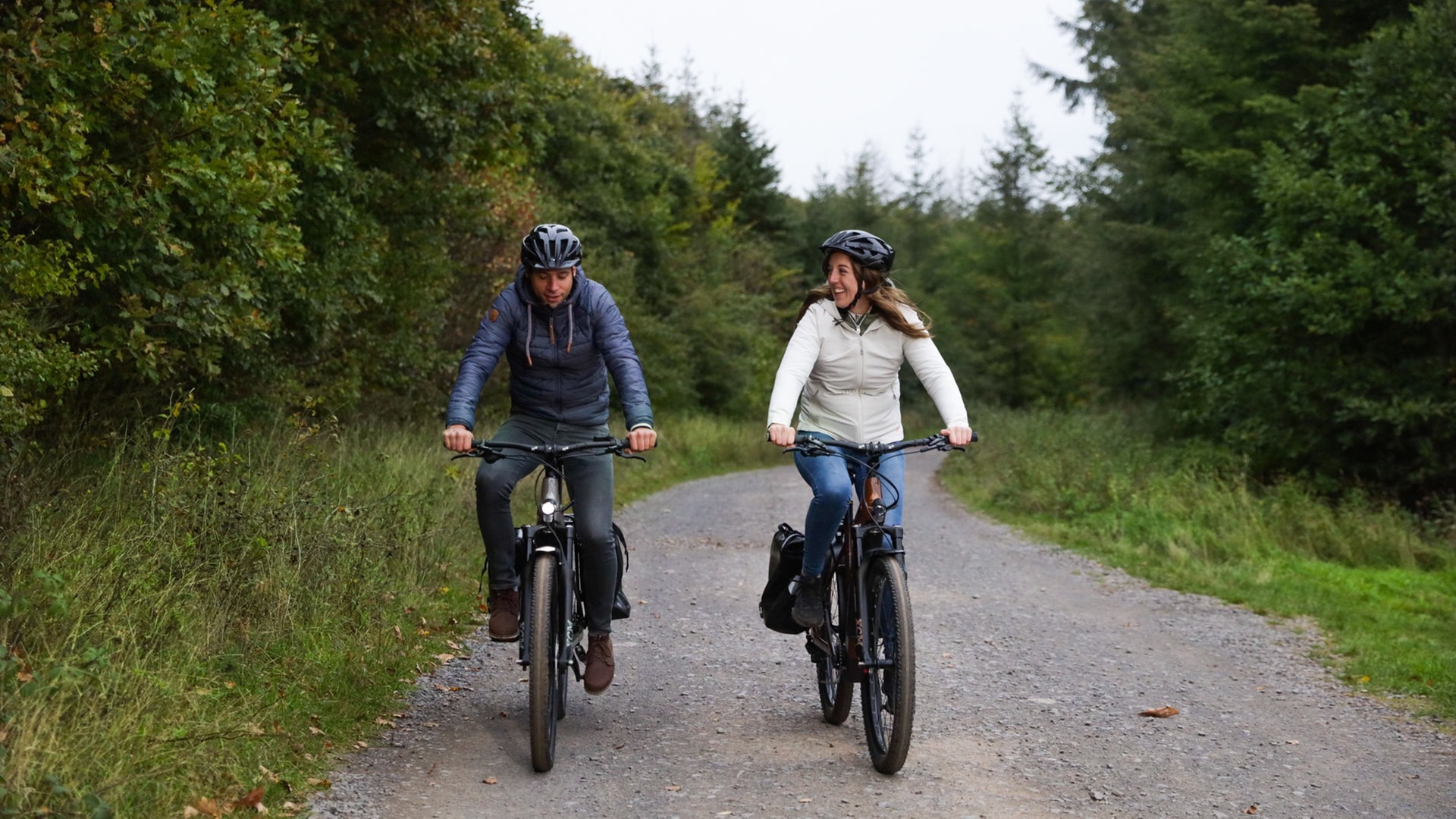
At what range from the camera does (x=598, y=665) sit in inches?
229

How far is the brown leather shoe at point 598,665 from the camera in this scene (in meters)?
5.80

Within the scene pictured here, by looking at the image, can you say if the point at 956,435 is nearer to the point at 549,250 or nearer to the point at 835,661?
the point at 835,661

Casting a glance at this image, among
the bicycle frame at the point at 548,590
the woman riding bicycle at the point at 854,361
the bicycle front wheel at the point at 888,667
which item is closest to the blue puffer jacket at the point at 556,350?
the bicycle frame at the point at 548,590

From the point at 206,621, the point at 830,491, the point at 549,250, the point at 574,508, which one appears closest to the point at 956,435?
the point at 830,491

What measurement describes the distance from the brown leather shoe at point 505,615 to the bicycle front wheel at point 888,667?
155 cm

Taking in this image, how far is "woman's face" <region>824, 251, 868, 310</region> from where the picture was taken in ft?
18.4

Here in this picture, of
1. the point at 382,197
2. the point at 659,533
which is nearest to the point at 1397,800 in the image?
the point at 659,533

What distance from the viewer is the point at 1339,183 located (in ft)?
57.9

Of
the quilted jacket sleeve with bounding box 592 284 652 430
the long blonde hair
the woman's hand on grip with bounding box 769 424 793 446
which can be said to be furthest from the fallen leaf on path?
the long blonde hair

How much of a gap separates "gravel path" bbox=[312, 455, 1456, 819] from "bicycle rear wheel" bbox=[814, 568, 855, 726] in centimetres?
12

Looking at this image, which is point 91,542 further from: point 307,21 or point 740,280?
point 740,280

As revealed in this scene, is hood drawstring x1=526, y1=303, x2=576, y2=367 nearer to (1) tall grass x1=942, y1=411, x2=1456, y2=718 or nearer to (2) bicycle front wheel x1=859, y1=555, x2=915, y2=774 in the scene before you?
(2) bicycle front wheel x1=859, y1=555, x2=915, y2=774

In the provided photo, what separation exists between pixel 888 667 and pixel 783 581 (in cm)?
100

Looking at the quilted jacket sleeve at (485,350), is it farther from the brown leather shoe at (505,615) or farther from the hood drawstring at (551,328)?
the brown leather shoe at (505,615)
